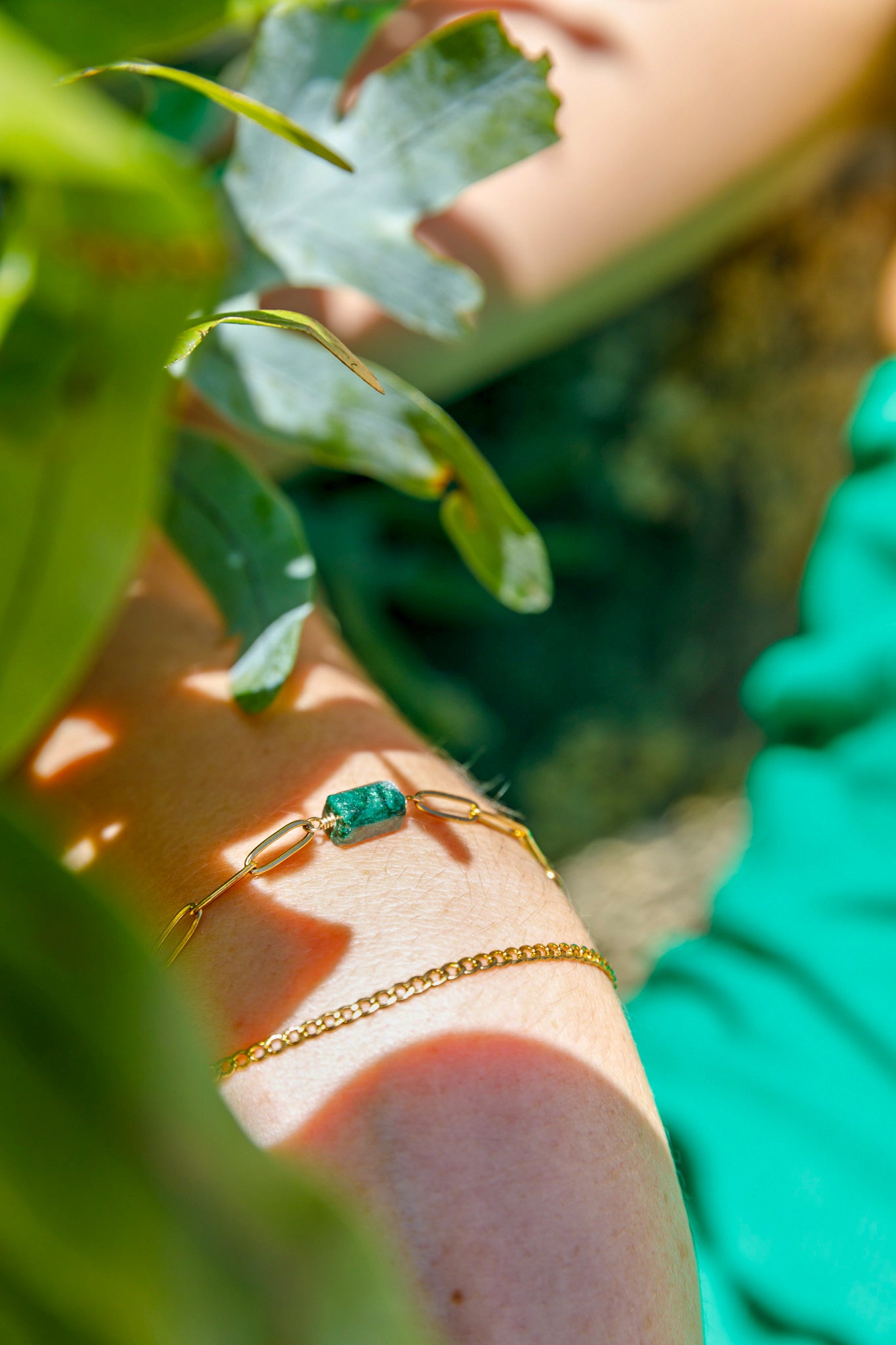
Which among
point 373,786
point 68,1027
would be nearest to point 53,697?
point 68,1027

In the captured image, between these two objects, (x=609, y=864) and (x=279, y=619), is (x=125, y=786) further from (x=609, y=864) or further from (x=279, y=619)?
(x=609, y=864)

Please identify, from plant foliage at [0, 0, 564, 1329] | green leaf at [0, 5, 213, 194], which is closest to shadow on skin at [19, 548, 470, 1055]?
plant foliage at [0, 0, 564, 1329]

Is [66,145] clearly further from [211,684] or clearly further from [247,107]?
[211,684]

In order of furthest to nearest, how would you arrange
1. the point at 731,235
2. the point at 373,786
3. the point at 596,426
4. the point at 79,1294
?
1. the point at 596,426
2. the point at 731,235
3. the point at 373,786
4. the point at 79,1294

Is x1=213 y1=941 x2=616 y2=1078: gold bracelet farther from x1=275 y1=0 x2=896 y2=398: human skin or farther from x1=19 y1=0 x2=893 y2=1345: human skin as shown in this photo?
x1=275 y1=0 x2=896 y2=398: human skin

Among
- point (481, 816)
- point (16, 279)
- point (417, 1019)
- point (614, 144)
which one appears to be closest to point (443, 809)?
point (481, 816)
